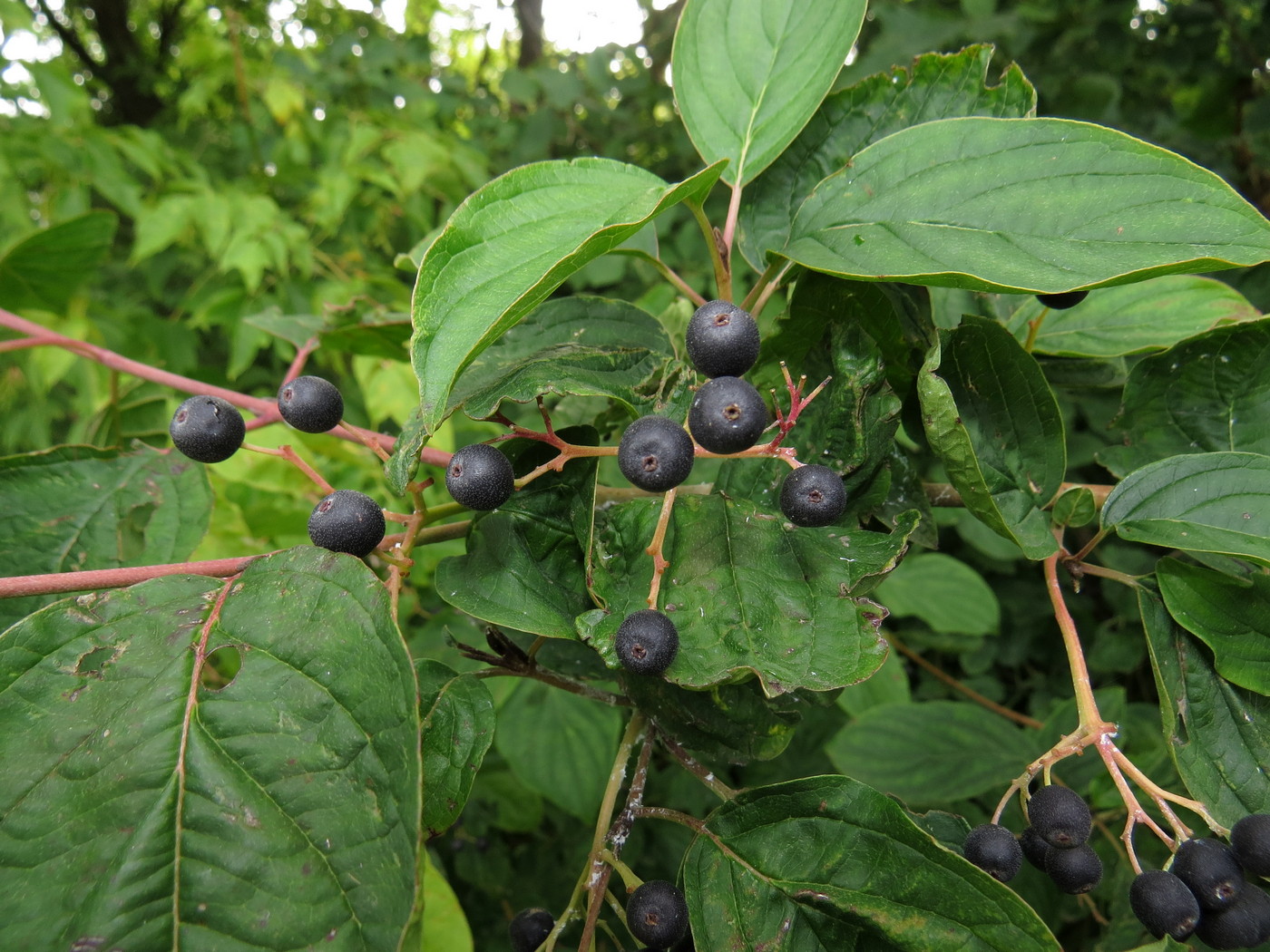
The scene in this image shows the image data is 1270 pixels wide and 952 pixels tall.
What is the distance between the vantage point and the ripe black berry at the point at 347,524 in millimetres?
844

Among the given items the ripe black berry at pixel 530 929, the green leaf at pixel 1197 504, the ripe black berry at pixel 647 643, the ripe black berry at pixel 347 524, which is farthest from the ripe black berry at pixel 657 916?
the green leaf at pixel 1197 504

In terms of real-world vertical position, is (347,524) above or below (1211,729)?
above

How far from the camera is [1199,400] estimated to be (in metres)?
1.09

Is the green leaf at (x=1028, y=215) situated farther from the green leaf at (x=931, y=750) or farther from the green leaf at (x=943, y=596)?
the green leaf at (x=943, y=596)

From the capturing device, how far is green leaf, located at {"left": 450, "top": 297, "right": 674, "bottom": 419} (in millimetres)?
857

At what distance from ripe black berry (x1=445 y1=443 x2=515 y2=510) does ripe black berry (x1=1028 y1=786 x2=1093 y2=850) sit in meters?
0.74

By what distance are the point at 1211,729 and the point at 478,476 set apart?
958 mm

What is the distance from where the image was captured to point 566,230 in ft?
2.58

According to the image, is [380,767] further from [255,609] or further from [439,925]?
[439,925]

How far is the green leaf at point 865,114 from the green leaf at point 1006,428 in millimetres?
301

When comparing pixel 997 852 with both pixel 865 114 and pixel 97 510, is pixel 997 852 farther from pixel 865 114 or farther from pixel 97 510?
pixel 97 510

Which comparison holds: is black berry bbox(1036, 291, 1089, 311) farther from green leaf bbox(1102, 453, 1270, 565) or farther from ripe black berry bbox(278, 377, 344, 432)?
ripe black berry bbox(278, 377, 344, 432)

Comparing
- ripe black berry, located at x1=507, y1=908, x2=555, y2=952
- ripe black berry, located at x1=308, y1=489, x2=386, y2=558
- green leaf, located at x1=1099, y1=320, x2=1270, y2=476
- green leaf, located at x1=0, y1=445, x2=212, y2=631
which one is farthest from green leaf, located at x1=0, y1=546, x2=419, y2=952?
green leaf, located at x1=1099, y1=320, x2=1270, y2=476

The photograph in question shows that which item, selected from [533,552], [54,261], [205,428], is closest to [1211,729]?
[533,552]
